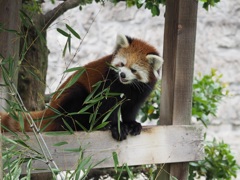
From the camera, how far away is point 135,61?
10.0 feet

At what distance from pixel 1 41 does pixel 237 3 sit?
15.5 feet

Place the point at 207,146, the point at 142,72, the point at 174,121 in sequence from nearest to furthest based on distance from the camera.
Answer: the point at 174,121
the point at 142,72
the point at 207,146

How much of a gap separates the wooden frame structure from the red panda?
159 mm

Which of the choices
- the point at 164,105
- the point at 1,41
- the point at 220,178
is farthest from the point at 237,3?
the point at 1,41

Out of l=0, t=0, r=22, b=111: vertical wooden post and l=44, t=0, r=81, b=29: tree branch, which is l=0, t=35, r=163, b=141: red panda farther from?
l=0, t=0, r=22, b=111: vertical wooden post

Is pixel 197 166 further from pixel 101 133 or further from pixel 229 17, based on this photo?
pixel 229 17

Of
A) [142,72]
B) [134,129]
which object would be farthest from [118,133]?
[142,72]

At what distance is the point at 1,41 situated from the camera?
2.50 meters

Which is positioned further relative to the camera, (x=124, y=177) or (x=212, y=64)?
(x=212, y=64)

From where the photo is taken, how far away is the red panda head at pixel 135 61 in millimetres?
2988

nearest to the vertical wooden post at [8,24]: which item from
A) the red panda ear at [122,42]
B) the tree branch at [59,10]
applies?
the tree branch at [59,10]

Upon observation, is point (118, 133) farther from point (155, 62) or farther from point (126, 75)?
point (155, 62)

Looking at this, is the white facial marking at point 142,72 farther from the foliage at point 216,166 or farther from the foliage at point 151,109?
the foliage at point 216,166

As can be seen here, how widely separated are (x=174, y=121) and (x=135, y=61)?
0.50 meters
